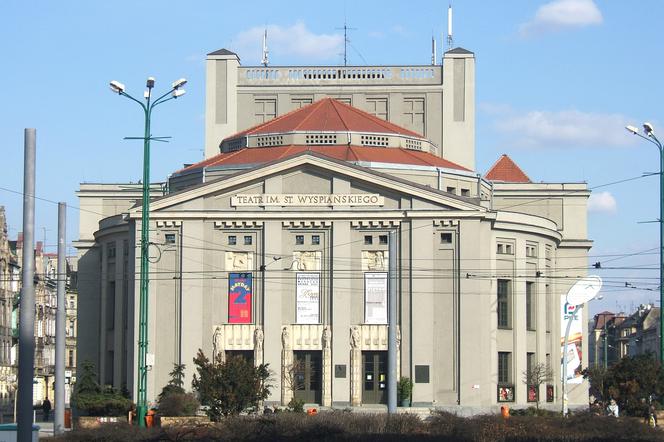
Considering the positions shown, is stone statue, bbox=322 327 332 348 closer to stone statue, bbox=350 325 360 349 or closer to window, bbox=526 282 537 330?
stone statue, bbox=350 325 360 349

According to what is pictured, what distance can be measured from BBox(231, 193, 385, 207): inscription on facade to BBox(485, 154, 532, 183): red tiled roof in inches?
875

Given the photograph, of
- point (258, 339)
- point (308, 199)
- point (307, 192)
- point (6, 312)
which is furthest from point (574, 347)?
point (6, 312)

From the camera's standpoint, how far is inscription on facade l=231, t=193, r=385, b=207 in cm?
7988

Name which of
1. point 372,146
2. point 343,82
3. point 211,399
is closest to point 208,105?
point 343,82

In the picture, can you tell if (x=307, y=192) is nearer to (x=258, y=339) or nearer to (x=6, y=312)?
(x=258, y=339)

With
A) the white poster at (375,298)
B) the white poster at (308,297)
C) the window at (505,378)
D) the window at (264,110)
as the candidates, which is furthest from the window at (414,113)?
the white poster at (308,297)

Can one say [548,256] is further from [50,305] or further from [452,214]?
[50,305]

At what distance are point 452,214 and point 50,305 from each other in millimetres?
75114

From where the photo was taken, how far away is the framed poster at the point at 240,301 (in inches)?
3162

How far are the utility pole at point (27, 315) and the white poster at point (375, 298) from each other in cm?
5113

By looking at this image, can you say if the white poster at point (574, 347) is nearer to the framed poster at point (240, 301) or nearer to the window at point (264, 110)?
the framed poster at point (240, 301)

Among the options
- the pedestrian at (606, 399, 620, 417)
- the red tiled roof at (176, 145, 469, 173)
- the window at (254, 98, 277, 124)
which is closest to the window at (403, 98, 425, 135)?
the window at (254, 98, 277, 124)

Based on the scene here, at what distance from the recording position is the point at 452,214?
79.1 m

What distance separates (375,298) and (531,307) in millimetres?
11662
